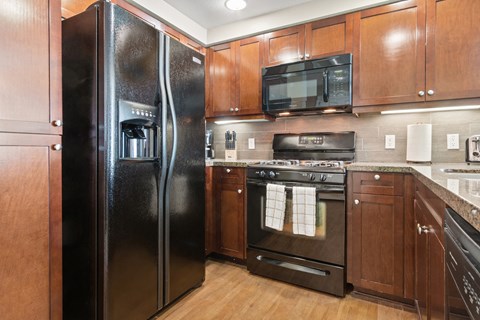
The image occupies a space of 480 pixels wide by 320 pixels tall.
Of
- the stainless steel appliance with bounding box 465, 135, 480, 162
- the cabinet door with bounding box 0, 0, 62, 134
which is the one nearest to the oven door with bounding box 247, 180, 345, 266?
the stainless steel appliance with bounding box 465, 135, 480, 162

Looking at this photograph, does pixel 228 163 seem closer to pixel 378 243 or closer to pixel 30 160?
pixel 378 243

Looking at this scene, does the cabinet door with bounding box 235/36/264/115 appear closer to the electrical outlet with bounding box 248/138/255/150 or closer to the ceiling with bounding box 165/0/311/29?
the ceiling with bounding box 165/0/311/29

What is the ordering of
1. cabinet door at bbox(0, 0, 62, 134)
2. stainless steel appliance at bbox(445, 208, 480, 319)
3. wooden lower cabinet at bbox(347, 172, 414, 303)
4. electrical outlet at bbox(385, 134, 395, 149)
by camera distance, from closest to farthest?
stainless steel appliance at bbox(445, 208, 480, 319) < cabinet door at bbox(0, 0, 62, 134) < wooden lower cabinet at bbox(347, 172, 414, 303) < electrical outlet at bbox(385, 134, 395, 149)

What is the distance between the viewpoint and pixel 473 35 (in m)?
1.78

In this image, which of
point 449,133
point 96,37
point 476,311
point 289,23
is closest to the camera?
point 476,311

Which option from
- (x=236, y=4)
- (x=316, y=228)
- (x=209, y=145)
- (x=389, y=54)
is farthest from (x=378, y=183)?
(x=236, y=4)

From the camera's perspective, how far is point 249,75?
2631mm

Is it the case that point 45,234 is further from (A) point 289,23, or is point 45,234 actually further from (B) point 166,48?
(A) point 289,23

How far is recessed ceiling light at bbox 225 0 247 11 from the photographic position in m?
2.32

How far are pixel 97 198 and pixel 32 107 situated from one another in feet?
1.62

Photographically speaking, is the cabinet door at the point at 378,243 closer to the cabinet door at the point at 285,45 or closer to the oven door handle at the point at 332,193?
the oven door handle at the point at 332,193

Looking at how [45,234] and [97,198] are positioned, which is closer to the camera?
[45,234]

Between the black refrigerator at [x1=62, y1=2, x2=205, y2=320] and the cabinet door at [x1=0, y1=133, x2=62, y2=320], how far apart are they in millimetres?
169

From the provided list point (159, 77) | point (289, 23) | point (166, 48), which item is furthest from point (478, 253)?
point (289, 23)
